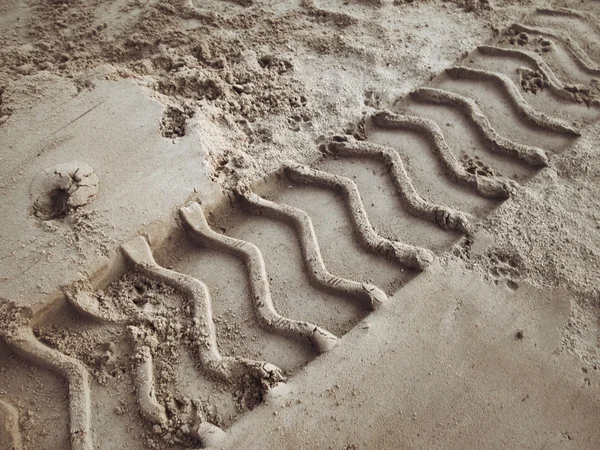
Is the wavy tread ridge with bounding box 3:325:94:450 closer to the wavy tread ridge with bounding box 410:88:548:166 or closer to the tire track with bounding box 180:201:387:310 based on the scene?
the tire track with bounding box 180:201:387:310

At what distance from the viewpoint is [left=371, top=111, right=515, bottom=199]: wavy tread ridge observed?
201cm

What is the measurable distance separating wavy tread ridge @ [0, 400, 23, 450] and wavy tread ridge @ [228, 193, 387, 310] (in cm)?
107

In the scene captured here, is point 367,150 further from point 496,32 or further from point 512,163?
point 496,32

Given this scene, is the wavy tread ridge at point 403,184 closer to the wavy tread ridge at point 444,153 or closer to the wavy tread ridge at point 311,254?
the wavy tread ridge at point 444,153

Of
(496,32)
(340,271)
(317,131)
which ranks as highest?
(496,32)

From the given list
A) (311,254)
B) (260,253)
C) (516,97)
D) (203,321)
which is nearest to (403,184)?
(311,254)

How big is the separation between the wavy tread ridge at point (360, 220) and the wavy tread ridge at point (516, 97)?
975mm

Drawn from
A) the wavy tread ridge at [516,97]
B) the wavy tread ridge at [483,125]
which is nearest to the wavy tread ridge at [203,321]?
the wavy tread ridge at [483,125]

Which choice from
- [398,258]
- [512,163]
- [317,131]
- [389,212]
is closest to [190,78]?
[317,131]

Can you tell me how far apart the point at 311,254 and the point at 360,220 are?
26 centimetres

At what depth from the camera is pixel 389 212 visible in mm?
2014

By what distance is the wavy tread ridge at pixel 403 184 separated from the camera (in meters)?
1.91

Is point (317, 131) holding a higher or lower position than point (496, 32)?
lower

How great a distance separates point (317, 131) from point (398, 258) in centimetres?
78
